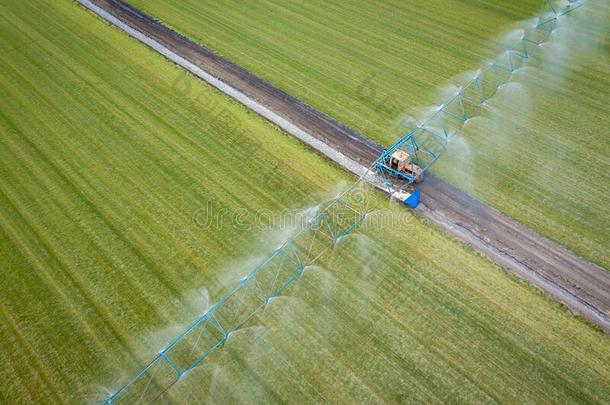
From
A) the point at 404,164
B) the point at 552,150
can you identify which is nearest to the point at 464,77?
the point at 552,150

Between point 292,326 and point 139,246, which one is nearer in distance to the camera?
point 292,326

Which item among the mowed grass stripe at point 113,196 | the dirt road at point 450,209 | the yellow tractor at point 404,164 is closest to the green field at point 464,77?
the dirt road at point 450,209

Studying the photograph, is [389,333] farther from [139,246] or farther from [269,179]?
[139,246]

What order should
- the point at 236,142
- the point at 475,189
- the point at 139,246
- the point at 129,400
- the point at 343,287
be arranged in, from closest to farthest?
1. the point at 129,400
2. the point at 343,287
3. the point at 139,246
4. the point at 475,189
5. the point at 236,142

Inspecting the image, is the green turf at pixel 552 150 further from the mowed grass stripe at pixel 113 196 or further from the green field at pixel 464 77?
the mowed grass stripe at pixel 113 196

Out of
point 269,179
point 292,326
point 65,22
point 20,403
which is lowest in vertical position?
point 20,403

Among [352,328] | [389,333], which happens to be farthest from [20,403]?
[389,333]

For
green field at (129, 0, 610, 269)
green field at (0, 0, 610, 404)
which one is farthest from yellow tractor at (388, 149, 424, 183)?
green field at (0, 0, 610, 404)

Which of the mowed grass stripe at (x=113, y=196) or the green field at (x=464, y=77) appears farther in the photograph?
the green field at (x=464, y=77)

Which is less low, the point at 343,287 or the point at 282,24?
the point at 282,24
